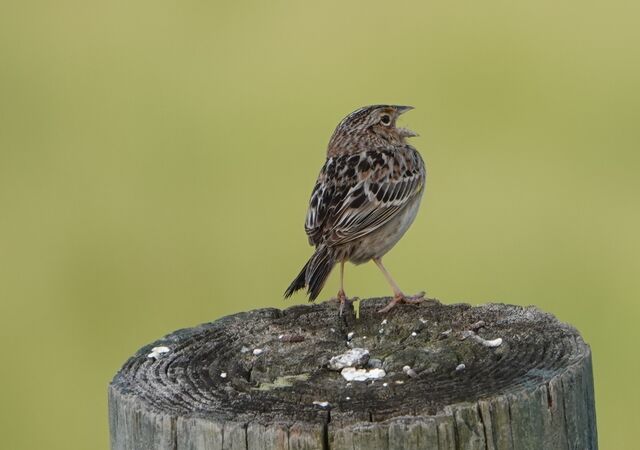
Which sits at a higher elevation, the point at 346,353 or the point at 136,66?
the point at 136,66

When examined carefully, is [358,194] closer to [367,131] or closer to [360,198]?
[360,198]

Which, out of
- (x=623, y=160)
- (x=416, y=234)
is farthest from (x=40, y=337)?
(x=623, y=160)

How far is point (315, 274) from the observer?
7.77 metres

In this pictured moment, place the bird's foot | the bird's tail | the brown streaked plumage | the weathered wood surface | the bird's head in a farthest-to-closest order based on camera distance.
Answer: the bird's head → the brown streaked plumage → the bird's tail → the bird's foot → the weathered wood surface

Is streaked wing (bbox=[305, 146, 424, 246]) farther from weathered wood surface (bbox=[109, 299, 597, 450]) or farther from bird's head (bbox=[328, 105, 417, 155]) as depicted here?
weathered wood surface (bbox=[109, 299, 597, 450])

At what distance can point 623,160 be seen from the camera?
45.3 feet

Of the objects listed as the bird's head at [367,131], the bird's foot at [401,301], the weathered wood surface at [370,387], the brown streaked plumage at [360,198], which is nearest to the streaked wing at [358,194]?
the brown streaked plumage at [360,198]

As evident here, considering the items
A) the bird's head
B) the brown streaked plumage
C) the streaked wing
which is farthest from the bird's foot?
the bird's head

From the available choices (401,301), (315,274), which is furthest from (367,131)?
(401,301)

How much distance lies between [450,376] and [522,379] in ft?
1.12

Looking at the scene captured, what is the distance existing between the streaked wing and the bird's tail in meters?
0.08

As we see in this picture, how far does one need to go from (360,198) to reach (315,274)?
2.28 feet

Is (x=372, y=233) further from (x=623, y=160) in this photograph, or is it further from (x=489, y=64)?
(x=489, y=64)

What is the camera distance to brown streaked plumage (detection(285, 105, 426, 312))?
7969mm
